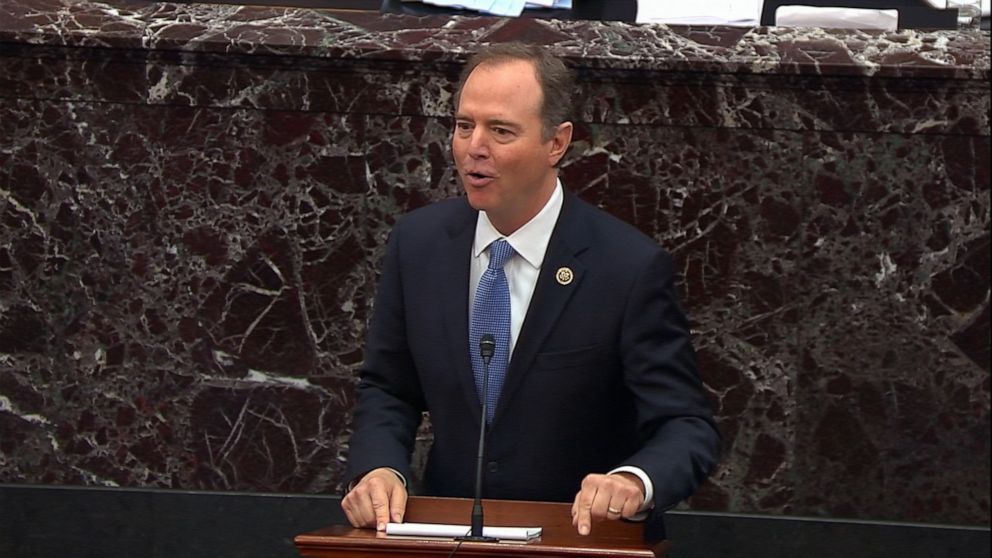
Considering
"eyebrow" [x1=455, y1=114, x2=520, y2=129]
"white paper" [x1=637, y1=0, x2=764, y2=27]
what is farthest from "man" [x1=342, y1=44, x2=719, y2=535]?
"white paper" [x1=637, y1=0, x2=764, y2=27]

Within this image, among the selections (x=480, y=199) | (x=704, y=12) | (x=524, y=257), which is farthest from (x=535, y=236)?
(x=704, y=12)

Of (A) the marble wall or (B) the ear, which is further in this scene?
(A) the marble wall

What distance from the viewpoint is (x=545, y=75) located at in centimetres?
368

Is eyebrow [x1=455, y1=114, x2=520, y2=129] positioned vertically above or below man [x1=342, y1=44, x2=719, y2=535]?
above

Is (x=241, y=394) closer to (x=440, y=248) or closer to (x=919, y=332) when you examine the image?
(x=440, y=248)

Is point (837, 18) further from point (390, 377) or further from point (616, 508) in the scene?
point (616, 508)

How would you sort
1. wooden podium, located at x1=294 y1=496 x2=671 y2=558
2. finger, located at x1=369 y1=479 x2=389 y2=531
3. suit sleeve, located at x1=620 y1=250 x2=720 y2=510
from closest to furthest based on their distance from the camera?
wooden podium, located at x1=294 y1=496 x2=671 y2=558 < finger, located at x1=369 y1=479 x2=389 y2=531 < suit sleeve, located at x1=620 y1=250 x2=720 y2=510

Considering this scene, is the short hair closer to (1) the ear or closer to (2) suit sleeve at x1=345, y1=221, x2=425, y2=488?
(1) the ear

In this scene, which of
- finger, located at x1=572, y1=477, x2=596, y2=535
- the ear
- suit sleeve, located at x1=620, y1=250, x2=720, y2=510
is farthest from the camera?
the ear

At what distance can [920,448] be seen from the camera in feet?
15.6

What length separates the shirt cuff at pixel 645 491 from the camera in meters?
3.34

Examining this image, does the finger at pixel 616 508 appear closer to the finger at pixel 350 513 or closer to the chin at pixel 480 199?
the finger at pixel 350 513

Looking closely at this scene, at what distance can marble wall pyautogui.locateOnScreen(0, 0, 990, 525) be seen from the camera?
470 centimetres

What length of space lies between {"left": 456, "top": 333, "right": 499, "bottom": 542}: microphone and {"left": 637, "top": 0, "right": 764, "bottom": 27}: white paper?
5.97ft
